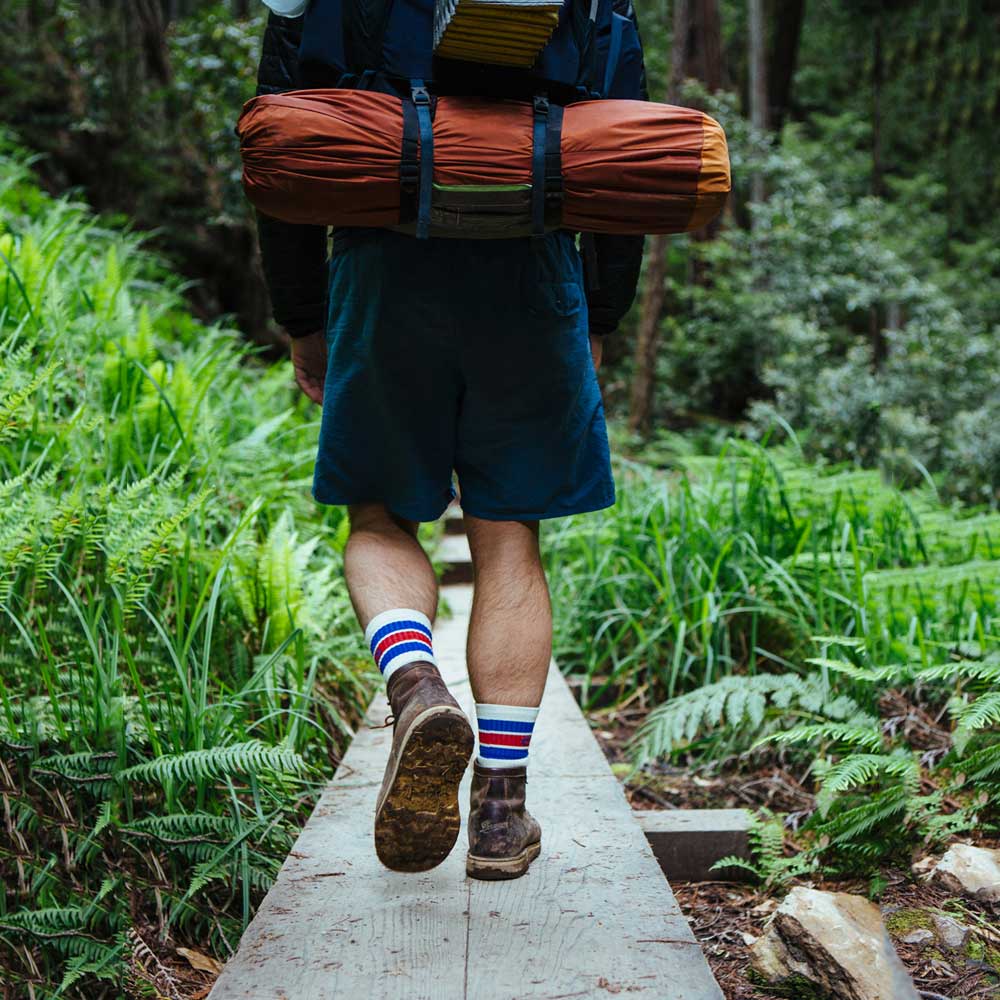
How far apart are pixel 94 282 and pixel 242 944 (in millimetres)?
4089

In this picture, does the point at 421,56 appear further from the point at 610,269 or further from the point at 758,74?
the point at 758,74

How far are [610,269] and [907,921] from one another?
146 cm

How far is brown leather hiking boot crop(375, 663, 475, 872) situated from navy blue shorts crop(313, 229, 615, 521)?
1.48 feet

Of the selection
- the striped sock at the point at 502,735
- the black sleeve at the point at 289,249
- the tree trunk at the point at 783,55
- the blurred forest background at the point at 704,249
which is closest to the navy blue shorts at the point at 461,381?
the black sleeve at the point at 289,249

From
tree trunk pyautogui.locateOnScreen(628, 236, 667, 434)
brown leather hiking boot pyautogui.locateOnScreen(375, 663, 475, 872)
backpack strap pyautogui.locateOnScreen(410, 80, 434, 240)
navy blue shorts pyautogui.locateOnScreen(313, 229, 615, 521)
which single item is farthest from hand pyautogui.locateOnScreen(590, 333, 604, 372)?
tree trunk pyautogui.locateOnScreen(628, 236, 667, 434)

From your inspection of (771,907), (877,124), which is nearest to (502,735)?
(771,907)

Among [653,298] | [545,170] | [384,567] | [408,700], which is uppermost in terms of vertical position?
[545,170]

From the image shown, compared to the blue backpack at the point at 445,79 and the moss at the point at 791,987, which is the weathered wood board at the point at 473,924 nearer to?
the moss at the point at 791,987

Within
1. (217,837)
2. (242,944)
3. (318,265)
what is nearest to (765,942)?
(242,944)

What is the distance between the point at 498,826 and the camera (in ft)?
6.17

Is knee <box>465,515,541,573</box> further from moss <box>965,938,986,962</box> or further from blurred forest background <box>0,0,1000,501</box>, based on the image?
blurred forest background <box>0,0,1000,501</box>

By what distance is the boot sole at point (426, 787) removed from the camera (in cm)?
169

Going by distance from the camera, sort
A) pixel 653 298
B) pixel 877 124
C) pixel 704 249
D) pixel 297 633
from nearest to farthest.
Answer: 1. pixel 297 633
2. pixel 653 298
3. pixel 704 249
4. pixel 877 124

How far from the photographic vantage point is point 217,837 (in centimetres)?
212
